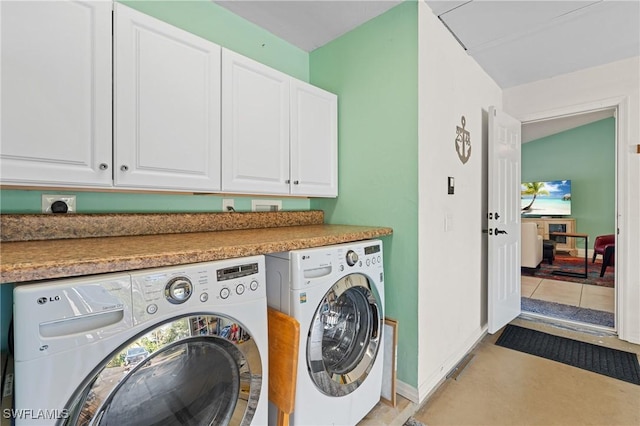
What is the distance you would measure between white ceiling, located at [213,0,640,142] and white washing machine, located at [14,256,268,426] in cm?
162

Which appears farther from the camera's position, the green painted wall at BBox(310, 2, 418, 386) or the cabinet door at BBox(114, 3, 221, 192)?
the green painted wall at BBox(310, 2, 418, 386)

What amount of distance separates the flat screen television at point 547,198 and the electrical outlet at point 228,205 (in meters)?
7.28

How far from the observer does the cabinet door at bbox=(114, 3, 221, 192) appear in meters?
1.24

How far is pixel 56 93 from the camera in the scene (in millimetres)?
1087

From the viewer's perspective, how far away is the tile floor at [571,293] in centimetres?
331

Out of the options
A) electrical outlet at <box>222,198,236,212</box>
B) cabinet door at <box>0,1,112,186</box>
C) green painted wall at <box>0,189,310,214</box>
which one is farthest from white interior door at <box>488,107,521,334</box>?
cabinet door at <box>0,1,112,186</box>

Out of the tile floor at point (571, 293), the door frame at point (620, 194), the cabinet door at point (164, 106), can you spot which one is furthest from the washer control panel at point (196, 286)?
the tile floor at point (571, 293)

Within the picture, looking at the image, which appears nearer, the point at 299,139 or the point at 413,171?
the point at 413,171

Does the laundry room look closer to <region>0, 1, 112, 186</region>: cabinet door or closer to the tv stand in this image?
<region>0, 1, 112, 186</region>: cabinet door

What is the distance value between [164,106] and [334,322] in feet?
4.33

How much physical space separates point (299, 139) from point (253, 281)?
110 centimetres

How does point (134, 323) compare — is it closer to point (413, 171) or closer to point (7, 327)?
point (7, 327)

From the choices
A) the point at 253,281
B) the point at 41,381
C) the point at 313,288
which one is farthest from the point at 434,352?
the point at 41,381

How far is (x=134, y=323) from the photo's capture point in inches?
33.2
